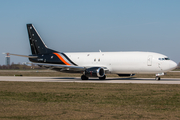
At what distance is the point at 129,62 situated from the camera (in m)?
38.6

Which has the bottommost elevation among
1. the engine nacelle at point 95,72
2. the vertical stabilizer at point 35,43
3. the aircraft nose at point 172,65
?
the engine nacelle at point 95,72

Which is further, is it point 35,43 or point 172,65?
point 35,43

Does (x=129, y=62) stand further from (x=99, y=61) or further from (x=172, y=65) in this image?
(x=172, y=65)

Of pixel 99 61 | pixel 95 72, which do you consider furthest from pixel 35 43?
pixel 95 72

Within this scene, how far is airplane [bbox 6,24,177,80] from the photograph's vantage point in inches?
1468

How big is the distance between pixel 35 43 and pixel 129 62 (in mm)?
19383

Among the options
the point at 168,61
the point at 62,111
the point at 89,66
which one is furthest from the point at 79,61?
the point at 62,111

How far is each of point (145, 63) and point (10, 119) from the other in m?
29.5

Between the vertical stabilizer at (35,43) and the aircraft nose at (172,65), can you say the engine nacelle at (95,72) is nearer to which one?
the aircraft nose at (172,65)

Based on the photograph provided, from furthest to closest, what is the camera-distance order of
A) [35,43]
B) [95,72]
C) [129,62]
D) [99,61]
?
[35,43], [99,61], [129,62], [95,72]

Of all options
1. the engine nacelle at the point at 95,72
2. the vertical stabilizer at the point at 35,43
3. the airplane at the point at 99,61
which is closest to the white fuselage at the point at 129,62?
the airplane at the point at 99,61

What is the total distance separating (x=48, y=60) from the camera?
4597 cm

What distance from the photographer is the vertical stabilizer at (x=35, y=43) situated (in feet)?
156

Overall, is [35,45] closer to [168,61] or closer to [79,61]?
[79,61]
